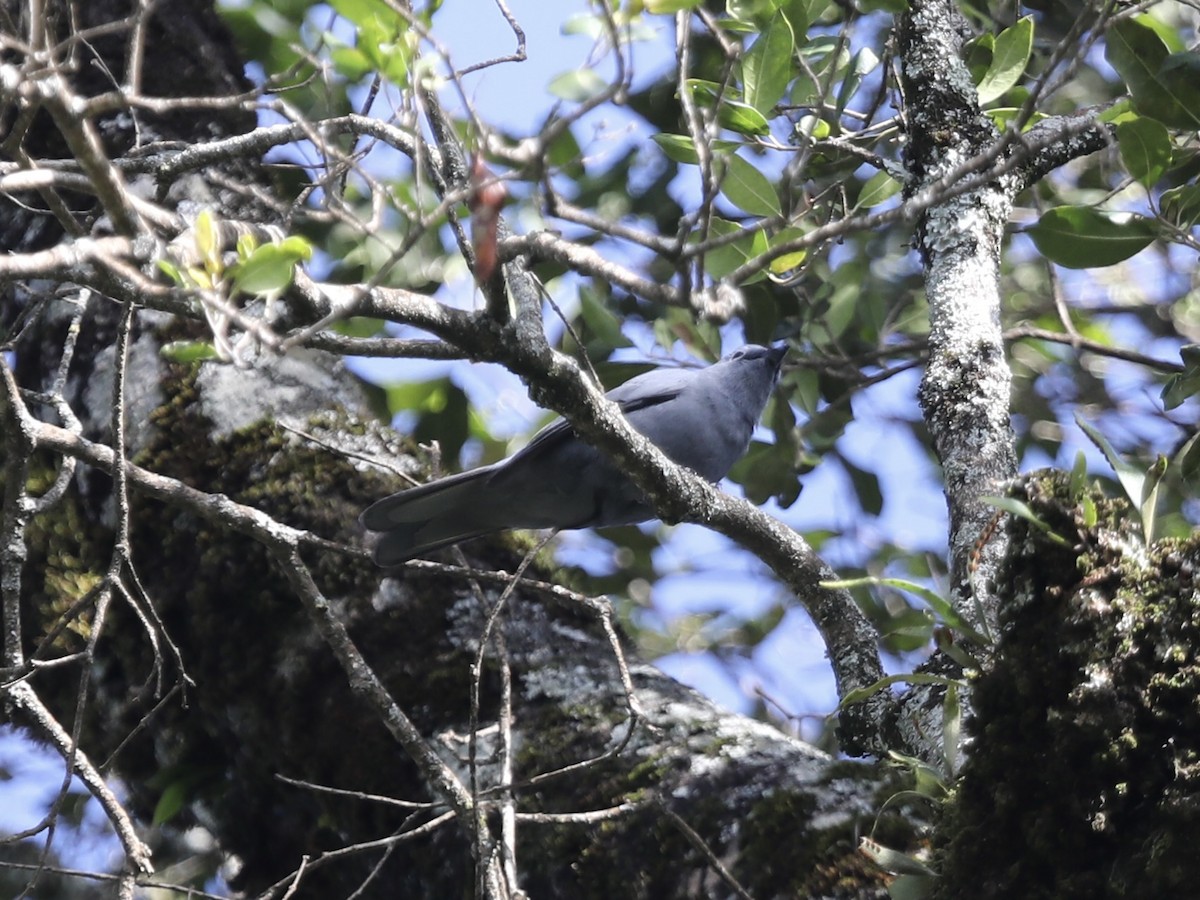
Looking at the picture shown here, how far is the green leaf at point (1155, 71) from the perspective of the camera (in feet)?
8.61

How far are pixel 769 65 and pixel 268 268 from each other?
59.7 inches

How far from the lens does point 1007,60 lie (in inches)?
118

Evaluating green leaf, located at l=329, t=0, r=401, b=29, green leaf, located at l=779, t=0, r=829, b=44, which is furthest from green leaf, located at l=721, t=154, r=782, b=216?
green leaf, located at l=329, t=0, r=401, b=29

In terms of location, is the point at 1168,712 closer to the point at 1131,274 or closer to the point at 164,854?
the point at 164,854

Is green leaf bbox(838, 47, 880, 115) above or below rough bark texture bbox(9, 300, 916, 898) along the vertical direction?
above

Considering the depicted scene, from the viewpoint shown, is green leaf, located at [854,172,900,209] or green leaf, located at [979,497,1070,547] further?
green leaf, located at [854,172,900,209]

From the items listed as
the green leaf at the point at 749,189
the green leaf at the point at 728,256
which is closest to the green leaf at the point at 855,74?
the green leaf at the point at 749,189

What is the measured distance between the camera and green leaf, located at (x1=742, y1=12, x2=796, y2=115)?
110 inches

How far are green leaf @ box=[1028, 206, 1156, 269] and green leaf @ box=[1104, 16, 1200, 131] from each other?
0.23 m

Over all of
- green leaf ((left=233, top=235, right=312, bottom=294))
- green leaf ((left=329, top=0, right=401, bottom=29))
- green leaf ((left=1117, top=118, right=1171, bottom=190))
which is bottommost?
green leaf ((left=233, top=235, right=312, bottom=294))

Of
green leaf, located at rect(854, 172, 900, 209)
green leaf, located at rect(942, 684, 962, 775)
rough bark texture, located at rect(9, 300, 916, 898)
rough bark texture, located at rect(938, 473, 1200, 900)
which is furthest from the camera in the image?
green leaf, located at rect(854, 172, 900, 209)

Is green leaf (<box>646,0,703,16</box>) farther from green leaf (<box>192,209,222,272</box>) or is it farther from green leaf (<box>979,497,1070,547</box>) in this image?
green leaf (<box>979,497,1070,547</box>)

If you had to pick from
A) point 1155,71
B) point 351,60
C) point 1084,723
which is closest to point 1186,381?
point 1155,71

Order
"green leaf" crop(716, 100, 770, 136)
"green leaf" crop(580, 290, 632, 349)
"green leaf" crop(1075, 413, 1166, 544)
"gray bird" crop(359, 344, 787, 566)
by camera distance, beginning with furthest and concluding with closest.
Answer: "green leaf" crop(580, 290, 632, 349)
"gray bird" crop(359, 344, 787, 566)
"green leaf" crop(716, 100, 770, 136)
"green leaf" crop(1075, 413, 1166, 544)
